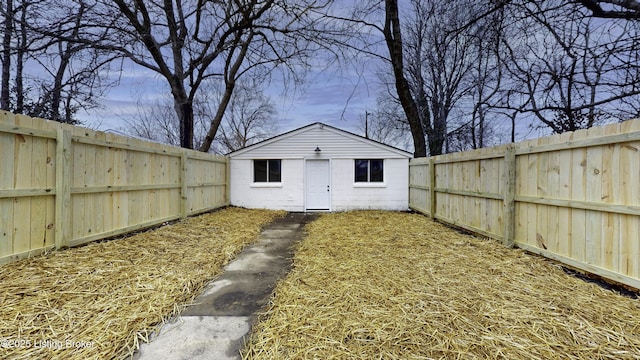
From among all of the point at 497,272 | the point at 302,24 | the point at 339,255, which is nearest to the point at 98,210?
the point at 339,255

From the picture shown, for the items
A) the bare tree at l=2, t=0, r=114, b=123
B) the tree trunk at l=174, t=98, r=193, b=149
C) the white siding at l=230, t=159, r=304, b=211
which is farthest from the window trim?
the bare tree at l=2, t=0, r=114, b=123

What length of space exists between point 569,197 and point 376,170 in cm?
749

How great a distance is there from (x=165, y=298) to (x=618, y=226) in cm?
446

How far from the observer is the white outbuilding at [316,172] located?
10.7m

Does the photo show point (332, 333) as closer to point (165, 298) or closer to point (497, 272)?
point (165, 298)

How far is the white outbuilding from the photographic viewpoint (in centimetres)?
1070

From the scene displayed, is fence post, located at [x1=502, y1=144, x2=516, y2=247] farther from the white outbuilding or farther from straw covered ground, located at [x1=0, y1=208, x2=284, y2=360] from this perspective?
the white outbuilding

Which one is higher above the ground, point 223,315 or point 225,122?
point 225,122

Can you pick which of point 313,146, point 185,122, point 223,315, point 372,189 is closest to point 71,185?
point 223,315

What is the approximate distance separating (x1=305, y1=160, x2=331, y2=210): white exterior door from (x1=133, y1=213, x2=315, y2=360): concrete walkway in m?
6.57

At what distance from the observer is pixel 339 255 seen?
4250 mm

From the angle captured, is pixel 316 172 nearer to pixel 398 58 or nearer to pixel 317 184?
pixel 317 184

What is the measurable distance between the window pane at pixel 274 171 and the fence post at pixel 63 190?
7.34m

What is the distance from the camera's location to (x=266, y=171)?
11.0m
